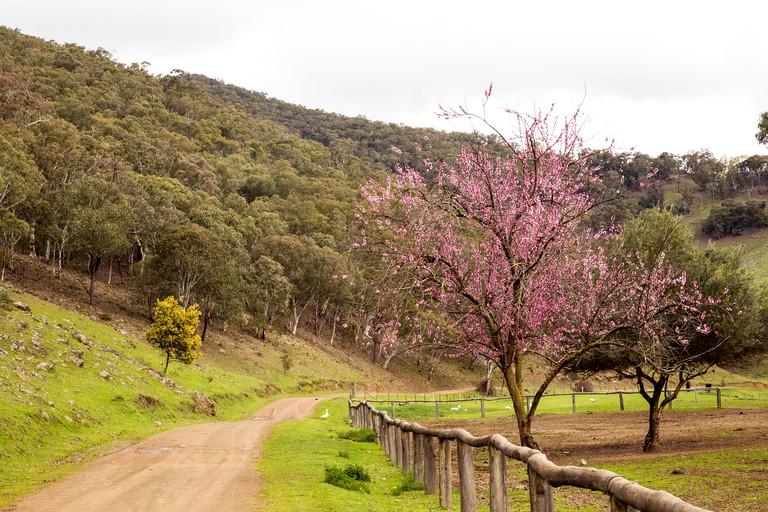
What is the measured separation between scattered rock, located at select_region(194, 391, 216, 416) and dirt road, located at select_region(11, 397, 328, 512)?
16.5 meters

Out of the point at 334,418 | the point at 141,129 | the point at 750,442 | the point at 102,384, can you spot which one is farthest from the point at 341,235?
the point at 750,442

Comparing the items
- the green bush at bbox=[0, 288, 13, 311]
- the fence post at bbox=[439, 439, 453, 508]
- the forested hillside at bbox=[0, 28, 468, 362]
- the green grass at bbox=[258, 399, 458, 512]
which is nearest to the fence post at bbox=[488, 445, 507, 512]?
the fence post at bbox=[439, 439, 453, 508]

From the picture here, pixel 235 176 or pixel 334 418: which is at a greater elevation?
pixel 235 176

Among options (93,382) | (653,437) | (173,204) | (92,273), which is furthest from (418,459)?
(173,204)

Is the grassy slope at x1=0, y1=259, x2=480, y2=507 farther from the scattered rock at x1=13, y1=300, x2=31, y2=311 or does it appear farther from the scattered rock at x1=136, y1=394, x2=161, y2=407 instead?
the scattered rock at x1=13, y1=300, x2=31, y2=311

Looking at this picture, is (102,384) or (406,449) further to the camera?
(102,384)

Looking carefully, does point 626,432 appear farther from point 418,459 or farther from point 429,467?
point 429,467

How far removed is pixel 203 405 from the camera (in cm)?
3988

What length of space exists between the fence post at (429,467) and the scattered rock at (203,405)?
93.6 ft

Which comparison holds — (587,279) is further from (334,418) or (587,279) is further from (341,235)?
(341,235)

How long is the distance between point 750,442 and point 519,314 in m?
11.5

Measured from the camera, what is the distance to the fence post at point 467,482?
9.45 meters

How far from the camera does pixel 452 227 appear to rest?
16.2 m

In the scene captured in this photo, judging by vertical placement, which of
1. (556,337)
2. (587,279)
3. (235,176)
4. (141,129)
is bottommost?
(556,337)
